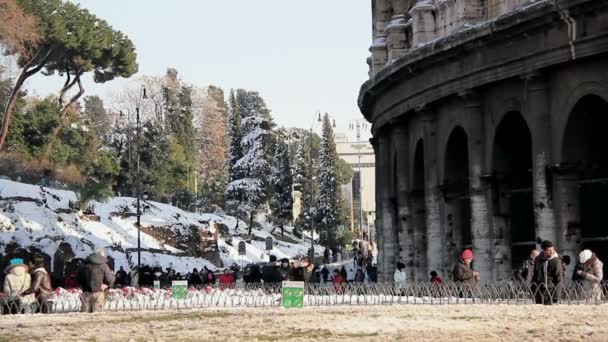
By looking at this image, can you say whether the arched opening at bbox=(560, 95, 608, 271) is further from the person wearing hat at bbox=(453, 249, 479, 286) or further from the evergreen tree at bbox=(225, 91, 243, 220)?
the evergreen tree at bbox=(225, 91, 243, 220)

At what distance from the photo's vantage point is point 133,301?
28.3m

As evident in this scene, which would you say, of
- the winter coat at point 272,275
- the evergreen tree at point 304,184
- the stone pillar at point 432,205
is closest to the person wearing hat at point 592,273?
the stone pillar at point 432,205

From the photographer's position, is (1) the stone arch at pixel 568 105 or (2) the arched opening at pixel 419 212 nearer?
(1) the stone arch at pixel 568 105

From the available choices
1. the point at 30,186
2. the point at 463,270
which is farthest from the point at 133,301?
the point at 30,186

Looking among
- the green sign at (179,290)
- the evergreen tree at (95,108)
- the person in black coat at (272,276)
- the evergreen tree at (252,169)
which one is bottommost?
the green sign at (179,290)

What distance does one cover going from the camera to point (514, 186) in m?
34.5

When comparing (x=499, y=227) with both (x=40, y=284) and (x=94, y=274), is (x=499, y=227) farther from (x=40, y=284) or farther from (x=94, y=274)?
(x=40, y=284)

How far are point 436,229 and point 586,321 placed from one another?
20097 millimetres

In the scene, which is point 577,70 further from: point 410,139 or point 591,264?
point 410,139

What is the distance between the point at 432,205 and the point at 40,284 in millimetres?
16779

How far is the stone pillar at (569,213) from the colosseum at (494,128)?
24mm

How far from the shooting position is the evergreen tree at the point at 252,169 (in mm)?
105438

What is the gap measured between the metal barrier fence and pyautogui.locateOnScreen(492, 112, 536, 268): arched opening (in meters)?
5.60

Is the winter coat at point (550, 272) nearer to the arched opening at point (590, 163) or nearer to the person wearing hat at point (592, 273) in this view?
the person wearing hat at point (592, 273)
